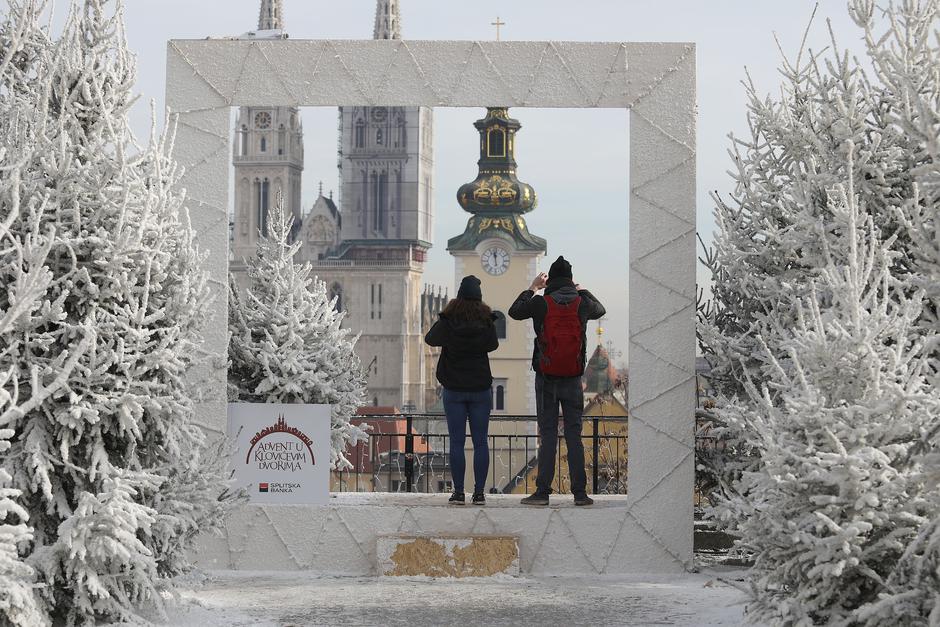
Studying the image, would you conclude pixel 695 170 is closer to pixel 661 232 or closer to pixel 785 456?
pixel 661 232

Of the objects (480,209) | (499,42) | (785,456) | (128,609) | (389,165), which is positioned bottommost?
(128,609)

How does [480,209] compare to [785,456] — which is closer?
[785,456]

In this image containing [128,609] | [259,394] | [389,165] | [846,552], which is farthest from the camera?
[389,165]

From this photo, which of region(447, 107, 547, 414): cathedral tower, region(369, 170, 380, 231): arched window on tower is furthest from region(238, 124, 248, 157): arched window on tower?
region(447, 107, 547, 414): cathedral tower

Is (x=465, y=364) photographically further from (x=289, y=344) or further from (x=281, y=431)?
(x=289, y=344)

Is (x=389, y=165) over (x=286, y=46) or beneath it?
over

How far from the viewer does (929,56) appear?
8.21 m

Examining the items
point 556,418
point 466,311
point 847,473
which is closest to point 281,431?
point 466,311

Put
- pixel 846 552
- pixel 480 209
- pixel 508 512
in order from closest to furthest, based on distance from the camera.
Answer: pixel 846 552 < pixel 508 512 < pixel 480 209

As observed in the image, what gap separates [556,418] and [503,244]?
147 ft

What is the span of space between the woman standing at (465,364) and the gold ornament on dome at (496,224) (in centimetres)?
4086

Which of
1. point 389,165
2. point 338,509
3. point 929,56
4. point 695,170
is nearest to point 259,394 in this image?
point 338,509

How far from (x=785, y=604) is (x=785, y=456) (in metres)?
0.71

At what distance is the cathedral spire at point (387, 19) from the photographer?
500 ft
